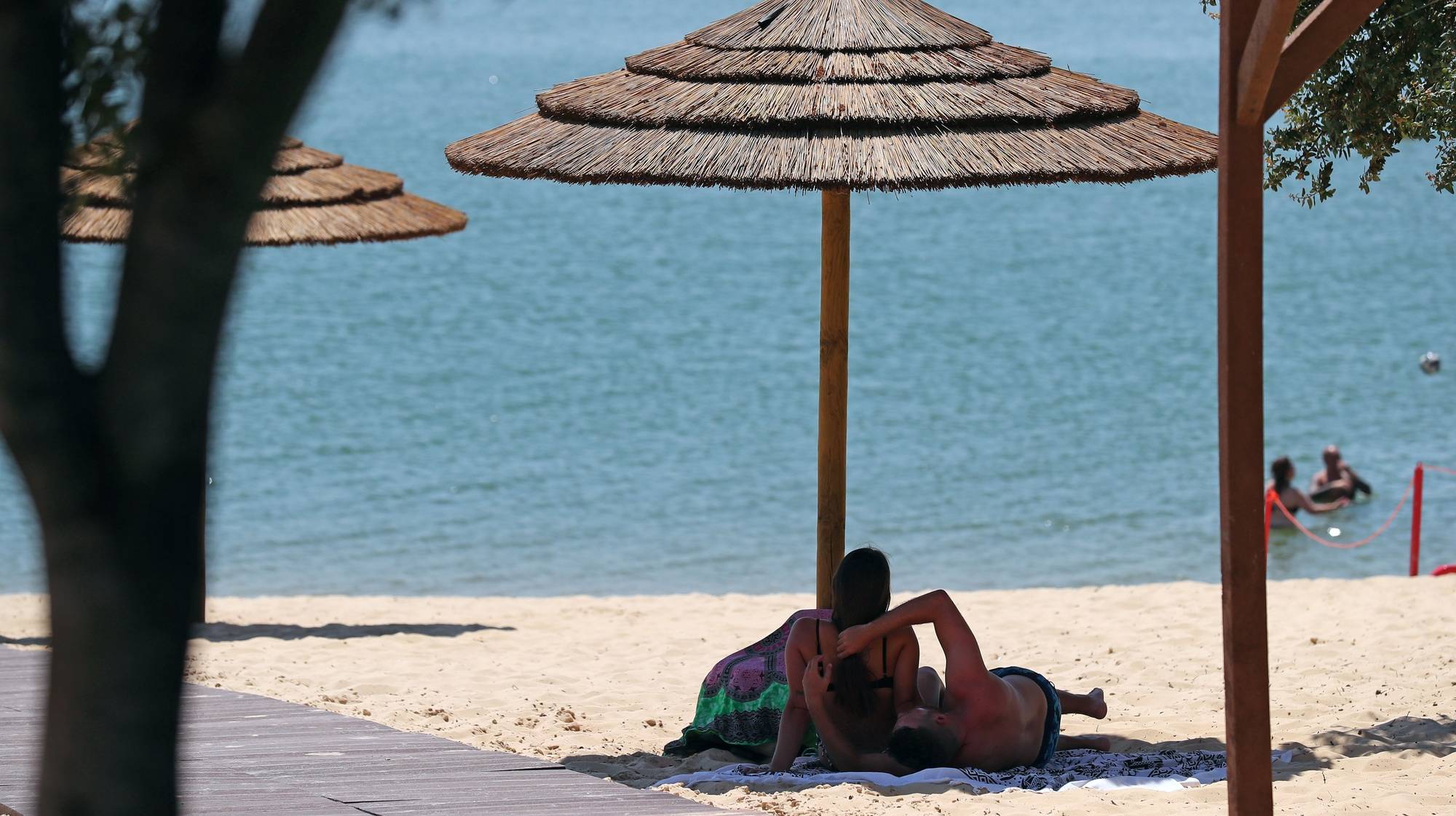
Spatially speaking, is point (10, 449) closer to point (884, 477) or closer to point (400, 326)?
point (884, 477)

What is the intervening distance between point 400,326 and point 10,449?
29379mm

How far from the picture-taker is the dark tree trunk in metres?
2.45

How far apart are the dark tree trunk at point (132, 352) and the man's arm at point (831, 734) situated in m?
3.64

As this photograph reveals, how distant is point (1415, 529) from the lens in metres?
11.8

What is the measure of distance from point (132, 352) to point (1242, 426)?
269 cm

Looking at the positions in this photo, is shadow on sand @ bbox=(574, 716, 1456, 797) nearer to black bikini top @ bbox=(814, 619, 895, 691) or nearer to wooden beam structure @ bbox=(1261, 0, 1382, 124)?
black bikini top @ bbox=(814, 619, 895, 691)

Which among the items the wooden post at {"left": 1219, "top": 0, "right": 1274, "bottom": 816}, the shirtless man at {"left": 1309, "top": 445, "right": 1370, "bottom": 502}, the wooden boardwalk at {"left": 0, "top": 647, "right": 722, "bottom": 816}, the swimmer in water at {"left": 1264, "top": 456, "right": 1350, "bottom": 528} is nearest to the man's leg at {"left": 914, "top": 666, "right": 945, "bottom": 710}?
the wooden boardwalk at {"left": 0, "top": 647, "right": 722, "bottom": 816}

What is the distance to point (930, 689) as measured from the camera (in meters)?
6.19

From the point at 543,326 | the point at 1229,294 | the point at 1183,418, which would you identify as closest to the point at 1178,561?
the point at 1183,418

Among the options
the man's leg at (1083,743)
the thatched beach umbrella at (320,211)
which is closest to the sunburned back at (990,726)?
the man's leg at (1083,743)

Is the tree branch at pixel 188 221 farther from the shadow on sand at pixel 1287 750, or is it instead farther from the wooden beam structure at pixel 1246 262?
the shadow on sand at pixel 1287 750

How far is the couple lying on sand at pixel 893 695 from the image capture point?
5.90 metres

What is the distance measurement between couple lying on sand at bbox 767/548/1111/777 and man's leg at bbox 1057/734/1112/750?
426 mm

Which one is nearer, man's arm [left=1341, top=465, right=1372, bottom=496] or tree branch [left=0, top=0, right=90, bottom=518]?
tree branch [left=0, top=0, right=90, bottom=518]
